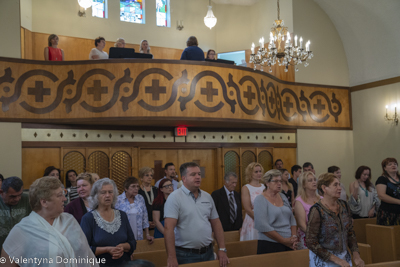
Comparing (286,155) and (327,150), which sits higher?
(327,150)

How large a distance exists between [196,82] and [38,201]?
20.6 feet

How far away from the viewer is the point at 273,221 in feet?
14.1

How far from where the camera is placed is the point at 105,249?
3434 mm

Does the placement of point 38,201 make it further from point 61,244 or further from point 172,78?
point 172,78

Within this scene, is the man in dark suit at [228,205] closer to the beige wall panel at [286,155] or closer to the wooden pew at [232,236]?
the wooden pew at [232,236]

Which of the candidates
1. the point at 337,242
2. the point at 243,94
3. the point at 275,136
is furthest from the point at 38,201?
the point at 275,136

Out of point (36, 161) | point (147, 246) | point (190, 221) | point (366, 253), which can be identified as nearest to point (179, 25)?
point (36, 161)

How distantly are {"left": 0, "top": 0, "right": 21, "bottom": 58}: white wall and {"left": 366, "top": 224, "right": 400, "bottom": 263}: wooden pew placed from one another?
7.62 meters

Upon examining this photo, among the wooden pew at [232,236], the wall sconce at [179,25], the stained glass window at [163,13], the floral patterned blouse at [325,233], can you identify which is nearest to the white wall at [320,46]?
the wall sconce at [179,25]

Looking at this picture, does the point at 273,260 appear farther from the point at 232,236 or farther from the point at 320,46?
the point at 320,46

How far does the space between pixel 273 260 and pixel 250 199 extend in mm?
1339

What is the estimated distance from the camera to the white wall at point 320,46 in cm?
1148

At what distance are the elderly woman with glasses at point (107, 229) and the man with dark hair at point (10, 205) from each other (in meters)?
0.95

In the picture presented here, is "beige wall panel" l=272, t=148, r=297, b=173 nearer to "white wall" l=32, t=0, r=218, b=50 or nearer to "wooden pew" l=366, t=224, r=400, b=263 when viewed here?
"white wall" l=32, t=0, r=218, b=50
